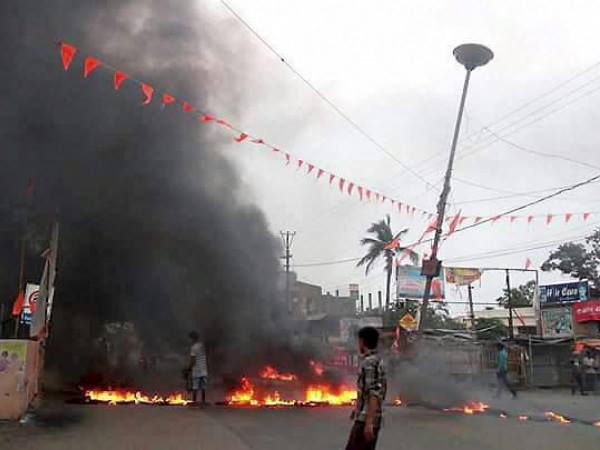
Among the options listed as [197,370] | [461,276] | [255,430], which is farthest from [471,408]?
[461,276]

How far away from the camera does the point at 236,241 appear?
1598cm

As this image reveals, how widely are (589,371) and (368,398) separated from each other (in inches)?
551

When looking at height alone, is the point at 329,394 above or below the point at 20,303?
below

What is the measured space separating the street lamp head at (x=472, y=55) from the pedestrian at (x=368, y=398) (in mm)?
8190

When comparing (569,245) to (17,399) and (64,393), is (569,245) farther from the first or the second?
(17,399)

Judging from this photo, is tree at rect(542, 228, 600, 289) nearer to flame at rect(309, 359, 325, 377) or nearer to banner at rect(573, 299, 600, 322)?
banner at rect(573, 299, 600, 322)

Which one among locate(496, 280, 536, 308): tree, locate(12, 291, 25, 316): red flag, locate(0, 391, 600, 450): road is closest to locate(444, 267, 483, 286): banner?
locate(496, 280, 536, 308): tree

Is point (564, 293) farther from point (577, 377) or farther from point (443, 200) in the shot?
point (443, 200)

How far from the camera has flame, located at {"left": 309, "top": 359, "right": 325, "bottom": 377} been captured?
47.8ft

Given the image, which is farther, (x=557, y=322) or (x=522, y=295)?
(x=522, y=295)

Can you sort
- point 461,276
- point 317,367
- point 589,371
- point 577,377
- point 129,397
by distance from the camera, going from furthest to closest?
point 461,276 < point 589,371 < point 577,377 < point 317,367 < point 129,397

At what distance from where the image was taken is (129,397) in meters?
12.2

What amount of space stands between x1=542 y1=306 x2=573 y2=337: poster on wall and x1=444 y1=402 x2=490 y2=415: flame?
584 inches

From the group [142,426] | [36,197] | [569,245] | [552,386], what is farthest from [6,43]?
[569,245]
